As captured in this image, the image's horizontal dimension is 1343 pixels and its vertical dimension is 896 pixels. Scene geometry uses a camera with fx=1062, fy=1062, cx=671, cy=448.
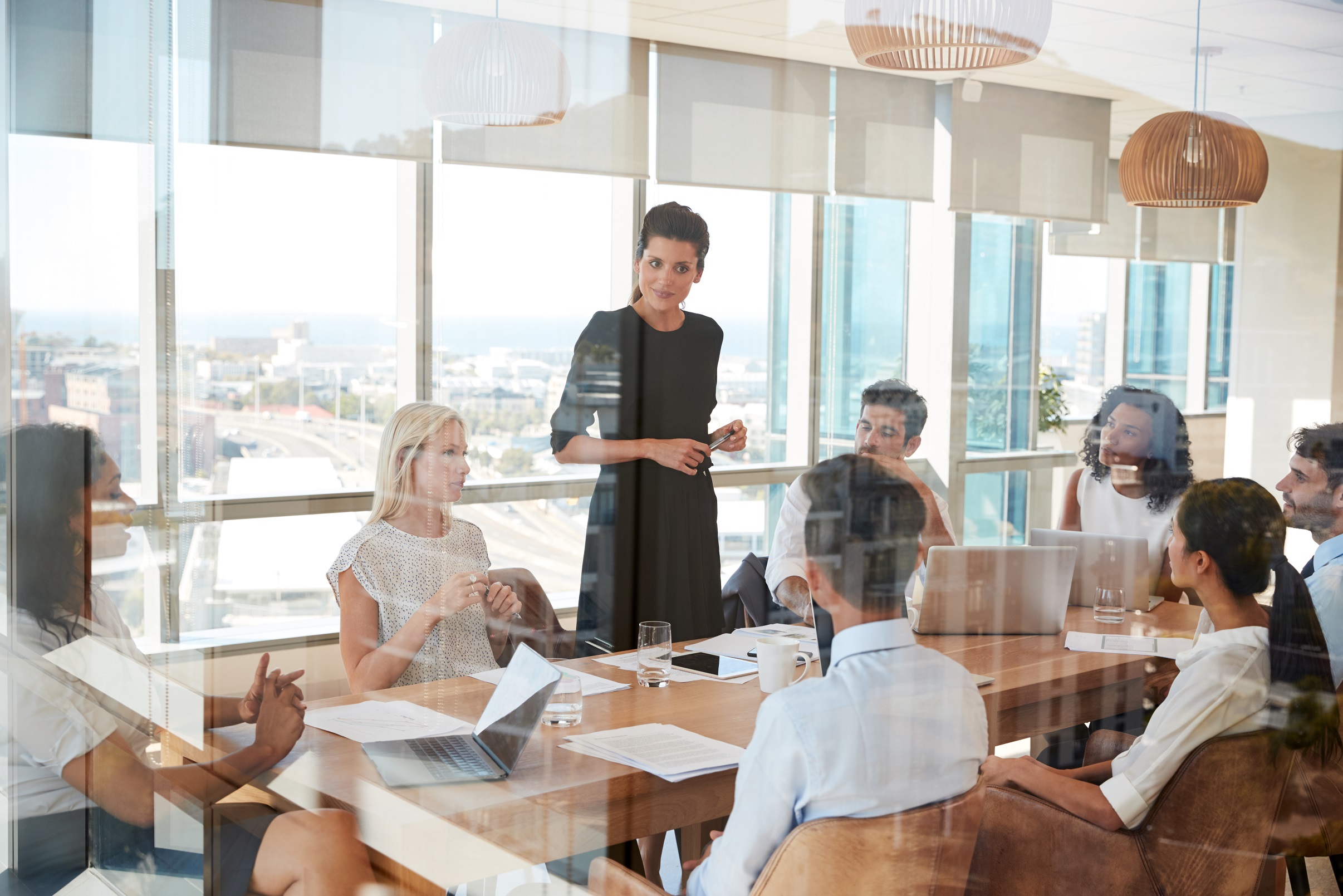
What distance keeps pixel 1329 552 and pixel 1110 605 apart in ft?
0.60

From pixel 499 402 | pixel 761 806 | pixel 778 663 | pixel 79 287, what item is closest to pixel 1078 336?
pixel 778 663

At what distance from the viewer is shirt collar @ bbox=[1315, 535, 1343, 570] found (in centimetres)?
87

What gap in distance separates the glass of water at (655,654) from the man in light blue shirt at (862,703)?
36 centimetres

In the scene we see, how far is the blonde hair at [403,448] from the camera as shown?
171 cm

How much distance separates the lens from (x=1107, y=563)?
86cm

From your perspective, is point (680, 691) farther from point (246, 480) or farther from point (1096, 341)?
point (246, 480)

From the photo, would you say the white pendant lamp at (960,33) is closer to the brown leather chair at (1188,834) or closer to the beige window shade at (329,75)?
the brown leather chair at (1188,834)

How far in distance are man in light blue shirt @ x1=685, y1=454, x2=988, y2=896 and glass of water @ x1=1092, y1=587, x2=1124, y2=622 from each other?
131 mm

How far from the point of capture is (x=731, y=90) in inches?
45.1

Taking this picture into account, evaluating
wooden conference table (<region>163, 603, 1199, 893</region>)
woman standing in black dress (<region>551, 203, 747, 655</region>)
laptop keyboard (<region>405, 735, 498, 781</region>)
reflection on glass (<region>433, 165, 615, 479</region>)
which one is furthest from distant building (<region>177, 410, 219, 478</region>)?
woman standing in black dress (<region>551, 203, 747, 655</region>)

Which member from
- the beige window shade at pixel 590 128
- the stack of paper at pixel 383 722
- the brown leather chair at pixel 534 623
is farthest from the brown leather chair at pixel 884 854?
the beige window shade at pixel 590 128

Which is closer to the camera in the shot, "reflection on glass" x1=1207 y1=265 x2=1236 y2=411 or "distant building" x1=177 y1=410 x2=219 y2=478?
"reflection on glass" x1=1207 y1=265 x2=1236 y2=411

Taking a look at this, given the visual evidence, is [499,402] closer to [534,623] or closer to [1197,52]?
[534,623]

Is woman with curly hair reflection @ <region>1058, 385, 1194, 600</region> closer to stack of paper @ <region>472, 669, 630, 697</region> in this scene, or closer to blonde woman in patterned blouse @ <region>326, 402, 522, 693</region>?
stack of paper @ <region>472, 669, 630, 697</region>
